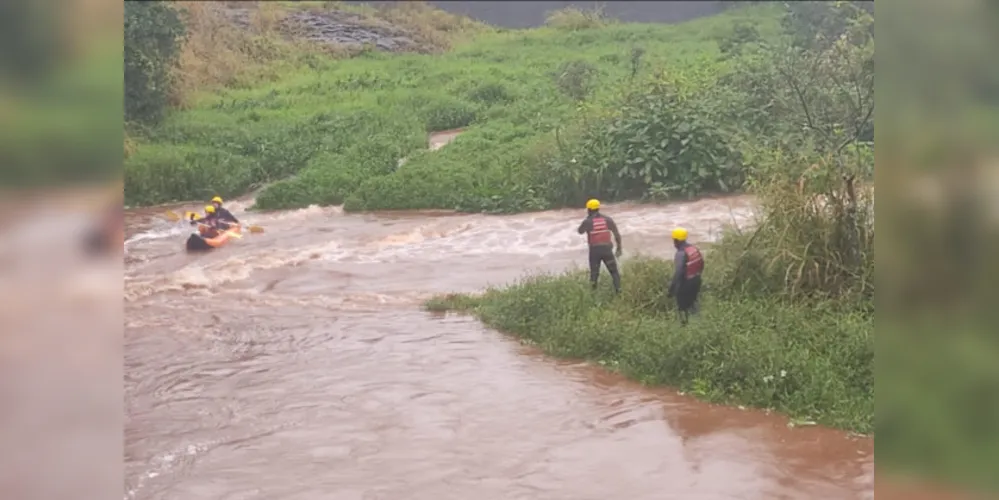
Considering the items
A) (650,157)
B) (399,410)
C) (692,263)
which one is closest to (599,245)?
(692,263)

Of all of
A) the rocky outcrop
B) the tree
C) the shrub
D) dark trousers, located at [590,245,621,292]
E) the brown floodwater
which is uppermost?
the shrub

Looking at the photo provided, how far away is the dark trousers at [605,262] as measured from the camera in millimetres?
8141

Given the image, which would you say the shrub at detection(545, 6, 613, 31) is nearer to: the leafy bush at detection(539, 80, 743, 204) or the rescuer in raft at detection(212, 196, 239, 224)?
the leafy bush at detection(539, 80, 743, 204)

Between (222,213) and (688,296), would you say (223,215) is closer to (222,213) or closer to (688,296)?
(222,213)

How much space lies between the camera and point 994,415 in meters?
1.66

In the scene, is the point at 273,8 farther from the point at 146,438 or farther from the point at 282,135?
the point at 146,438

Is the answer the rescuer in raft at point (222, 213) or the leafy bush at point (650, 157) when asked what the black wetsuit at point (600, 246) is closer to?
the leafy bush at point (650, 157)

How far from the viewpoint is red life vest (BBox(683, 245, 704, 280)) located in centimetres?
721

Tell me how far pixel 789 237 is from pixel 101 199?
6382mm

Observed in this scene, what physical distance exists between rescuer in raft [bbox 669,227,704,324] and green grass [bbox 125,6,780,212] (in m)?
5.54

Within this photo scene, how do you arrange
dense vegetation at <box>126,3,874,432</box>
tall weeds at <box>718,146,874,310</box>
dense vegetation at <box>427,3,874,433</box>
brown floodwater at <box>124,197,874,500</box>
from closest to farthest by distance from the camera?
brown floodwater at <box>124,197,874,500</box> < dense vegetation at <box>427,3,874,433</box> < dense vegetation at <box>126,3,874,432</box> < tall weeds at <box>718,146,874,310</box>

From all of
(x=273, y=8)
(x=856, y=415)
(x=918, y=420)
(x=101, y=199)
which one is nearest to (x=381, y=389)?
(x=856, y=415)

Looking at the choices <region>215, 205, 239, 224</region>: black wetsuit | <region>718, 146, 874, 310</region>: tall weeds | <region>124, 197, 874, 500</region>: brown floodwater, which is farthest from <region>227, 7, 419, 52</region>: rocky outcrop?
<region>718, 146, 874, 310</region>: tall weeds

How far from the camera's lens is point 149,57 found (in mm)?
16641
